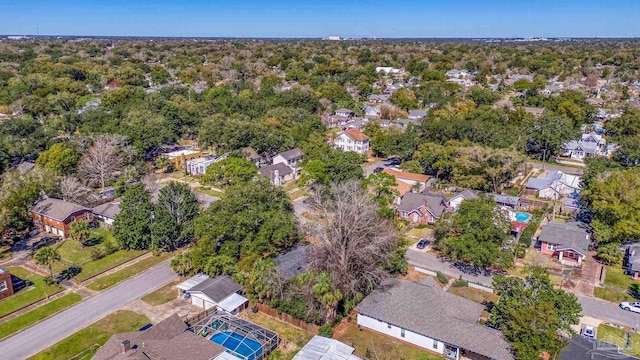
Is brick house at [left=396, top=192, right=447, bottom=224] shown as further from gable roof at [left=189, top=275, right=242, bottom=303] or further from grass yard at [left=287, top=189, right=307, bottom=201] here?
gable roof at [left=189, top=275, right=242, bottom=303]

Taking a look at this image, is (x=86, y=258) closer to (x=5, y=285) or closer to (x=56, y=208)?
(x=5, y=285)

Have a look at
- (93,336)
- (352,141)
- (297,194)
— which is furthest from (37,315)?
(352,141)

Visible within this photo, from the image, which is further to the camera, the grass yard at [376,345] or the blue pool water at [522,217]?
the blue pool water at [522,217]

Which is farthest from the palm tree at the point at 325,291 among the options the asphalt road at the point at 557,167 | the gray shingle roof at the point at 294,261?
the asphalt road at the point at 557,167

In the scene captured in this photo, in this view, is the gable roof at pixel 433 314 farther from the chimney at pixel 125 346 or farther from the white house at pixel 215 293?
the chimney at pixel 125 346

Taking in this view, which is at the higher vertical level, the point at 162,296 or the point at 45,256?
the point at 45,256
